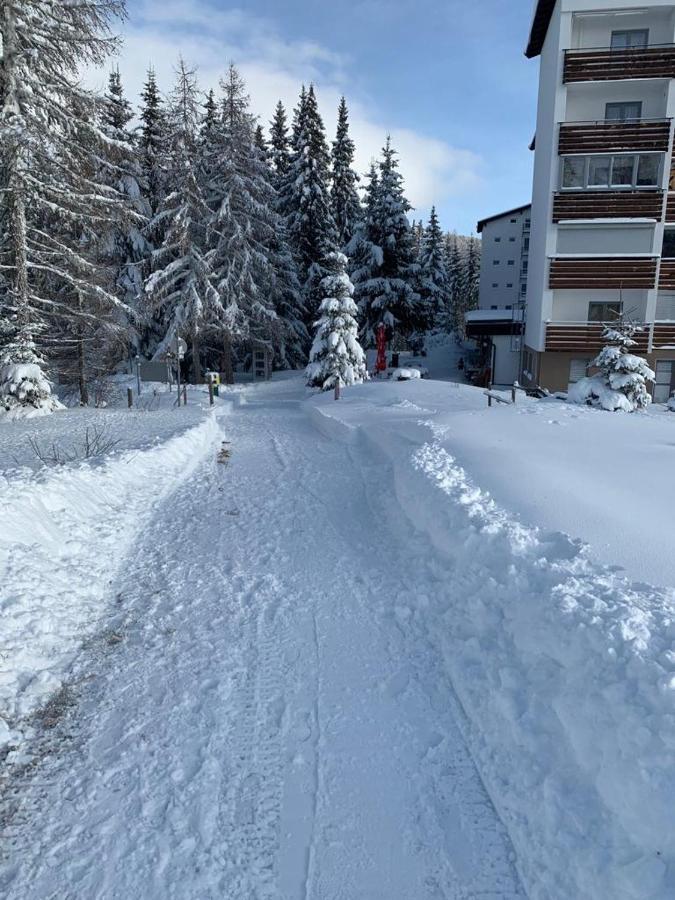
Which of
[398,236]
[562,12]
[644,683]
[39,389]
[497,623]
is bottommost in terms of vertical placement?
[497,623]

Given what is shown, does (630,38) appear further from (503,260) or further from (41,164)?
(41,164)

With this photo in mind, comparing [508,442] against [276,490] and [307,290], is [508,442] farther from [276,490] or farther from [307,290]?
[307,290]

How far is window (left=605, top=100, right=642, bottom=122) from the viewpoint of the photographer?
80.9 feet

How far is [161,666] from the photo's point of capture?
4.65 meters

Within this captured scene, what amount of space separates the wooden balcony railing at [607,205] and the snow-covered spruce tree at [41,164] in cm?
1852

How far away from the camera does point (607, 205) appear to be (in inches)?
955

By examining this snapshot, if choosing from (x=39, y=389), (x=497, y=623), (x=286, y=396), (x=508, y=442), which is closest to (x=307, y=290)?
(x=286, y=396)

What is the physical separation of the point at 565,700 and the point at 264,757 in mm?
2011

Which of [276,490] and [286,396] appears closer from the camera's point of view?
[276,490]

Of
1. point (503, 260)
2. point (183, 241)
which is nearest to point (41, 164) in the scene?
point (183, 241)

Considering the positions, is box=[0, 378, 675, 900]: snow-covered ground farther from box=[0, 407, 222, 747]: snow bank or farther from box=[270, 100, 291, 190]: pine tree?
box=[270, 100, 291, 190]: pine tree

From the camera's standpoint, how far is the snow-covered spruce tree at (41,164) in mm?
15773

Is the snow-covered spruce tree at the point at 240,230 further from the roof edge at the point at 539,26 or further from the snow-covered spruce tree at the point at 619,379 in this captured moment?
the snow-covered spruce tree at the point at 619,379

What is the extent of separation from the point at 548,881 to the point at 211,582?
4264 millimetres
